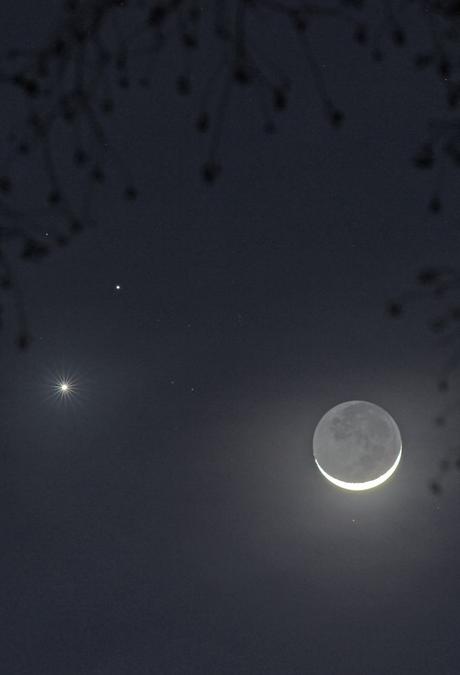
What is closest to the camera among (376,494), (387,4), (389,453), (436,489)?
(387,4)

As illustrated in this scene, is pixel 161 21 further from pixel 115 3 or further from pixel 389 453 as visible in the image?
pixel 389 453

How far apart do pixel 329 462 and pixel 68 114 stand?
14966 mm

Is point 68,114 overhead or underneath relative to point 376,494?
underneath

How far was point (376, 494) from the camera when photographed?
19.7 metres

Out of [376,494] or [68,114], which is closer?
[68,114]

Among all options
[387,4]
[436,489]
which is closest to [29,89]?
[387,4]

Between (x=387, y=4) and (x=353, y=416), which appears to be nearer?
(x=387, y=4)

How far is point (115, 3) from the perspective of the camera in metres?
3.33

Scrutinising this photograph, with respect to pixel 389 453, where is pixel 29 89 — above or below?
Result: below

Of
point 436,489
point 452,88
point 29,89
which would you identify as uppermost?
point 452,88

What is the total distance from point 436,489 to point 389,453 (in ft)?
45.5

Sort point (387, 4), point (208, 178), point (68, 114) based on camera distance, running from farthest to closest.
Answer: point (387, 4) → point (68, 114) → point (208, 178)

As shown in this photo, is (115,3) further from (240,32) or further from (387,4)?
(387,4)

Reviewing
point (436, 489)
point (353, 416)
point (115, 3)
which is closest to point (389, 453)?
point (353, 416)
